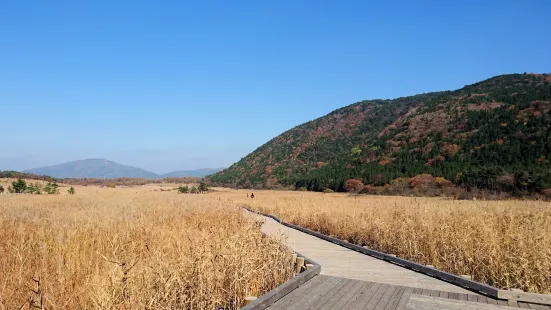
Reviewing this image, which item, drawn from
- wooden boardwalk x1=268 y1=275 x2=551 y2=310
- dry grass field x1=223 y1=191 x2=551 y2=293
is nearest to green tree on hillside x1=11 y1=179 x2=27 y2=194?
dry grass field x1=223 y1=191 x2=551 y2=293

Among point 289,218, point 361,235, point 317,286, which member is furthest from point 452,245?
point 289,218

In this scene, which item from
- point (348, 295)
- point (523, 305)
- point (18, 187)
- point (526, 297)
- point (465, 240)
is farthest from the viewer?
point (18, 187)

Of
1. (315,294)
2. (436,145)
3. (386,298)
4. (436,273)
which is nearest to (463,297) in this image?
(386,298)

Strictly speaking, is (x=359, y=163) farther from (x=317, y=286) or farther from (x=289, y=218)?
(x=317, y=286)

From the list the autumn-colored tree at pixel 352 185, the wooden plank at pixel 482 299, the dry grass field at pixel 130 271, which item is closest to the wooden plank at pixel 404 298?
the wooden plank at pixel 482 299

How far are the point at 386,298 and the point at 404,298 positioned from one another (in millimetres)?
278

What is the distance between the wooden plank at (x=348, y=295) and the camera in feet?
18.7

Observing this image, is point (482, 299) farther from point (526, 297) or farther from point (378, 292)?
point (378, 292)

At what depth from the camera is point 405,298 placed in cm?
612

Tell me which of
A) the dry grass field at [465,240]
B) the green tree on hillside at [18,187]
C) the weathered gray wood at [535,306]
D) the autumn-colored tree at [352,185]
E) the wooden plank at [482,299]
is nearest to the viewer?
the weathered gray wood at [535,306]

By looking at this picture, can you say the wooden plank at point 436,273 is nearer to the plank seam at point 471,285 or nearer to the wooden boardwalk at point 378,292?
the plank seam at point 471,285

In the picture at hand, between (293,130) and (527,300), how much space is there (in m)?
96.6

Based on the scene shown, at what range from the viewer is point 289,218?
19562 millimetres

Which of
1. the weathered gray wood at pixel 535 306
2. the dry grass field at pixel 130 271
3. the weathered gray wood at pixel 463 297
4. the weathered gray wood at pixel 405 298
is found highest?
the dry grass field at pixel 130 271
